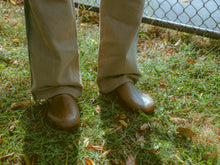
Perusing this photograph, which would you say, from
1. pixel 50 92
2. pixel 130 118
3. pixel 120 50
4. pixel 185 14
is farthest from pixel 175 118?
pixel 185 14

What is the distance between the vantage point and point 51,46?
1.16 m

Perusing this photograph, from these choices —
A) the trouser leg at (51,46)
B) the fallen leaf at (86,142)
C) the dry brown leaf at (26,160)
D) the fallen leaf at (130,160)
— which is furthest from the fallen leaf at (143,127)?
the dry brown leaf at (26,160)

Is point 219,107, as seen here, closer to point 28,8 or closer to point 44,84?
point 44,84

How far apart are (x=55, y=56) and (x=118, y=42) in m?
0.37

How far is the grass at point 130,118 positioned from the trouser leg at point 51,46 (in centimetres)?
23

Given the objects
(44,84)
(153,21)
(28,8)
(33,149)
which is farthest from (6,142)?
(153,21)

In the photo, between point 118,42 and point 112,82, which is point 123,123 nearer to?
point 112,82

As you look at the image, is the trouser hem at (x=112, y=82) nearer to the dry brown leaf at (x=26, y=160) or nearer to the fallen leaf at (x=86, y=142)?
the fallen leaf at (x=86, y=142)

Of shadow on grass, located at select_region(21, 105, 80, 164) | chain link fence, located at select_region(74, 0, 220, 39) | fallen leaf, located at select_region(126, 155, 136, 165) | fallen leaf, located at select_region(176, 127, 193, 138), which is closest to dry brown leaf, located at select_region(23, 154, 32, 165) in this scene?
shadow on grass, located at select_region(21, 105, 80, 164)

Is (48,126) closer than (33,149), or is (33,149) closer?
(33,149)

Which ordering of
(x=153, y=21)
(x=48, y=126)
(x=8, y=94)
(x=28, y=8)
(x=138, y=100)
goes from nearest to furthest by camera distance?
(x=28, y=8) → (x=48, y=126) → (x=138, y=100) → (x=8, y=94) → (x=153, y=21)

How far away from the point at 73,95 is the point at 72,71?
154 millimetres

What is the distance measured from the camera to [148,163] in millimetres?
1156

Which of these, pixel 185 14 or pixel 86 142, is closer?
pixel 86 142
